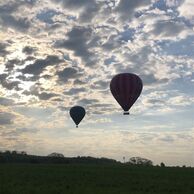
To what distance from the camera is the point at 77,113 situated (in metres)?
108

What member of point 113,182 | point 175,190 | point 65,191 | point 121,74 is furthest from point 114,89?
point 65,191

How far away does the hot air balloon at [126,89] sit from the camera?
75.3 m

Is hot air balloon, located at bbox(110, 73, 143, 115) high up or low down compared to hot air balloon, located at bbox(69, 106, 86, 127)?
down

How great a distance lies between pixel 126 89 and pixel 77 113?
113ft

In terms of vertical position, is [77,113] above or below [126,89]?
above

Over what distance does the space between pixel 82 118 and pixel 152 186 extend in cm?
6613

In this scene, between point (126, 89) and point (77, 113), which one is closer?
point (126, 89)

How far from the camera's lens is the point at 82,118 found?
108375 millimetres

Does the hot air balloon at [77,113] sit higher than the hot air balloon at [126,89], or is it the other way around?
the hot air balloon at [77,113]

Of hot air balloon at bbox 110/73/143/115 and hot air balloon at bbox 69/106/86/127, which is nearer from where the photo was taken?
hot air balloon at bbox 110/73/143/115

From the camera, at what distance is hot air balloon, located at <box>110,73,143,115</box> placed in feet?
247

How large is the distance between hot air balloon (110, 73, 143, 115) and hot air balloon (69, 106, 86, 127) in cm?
3133

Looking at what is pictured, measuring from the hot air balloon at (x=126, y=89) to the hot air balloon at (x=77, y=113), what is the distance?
1233 inches

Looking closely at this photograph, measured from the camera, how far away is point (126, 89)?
75312 millimetres
